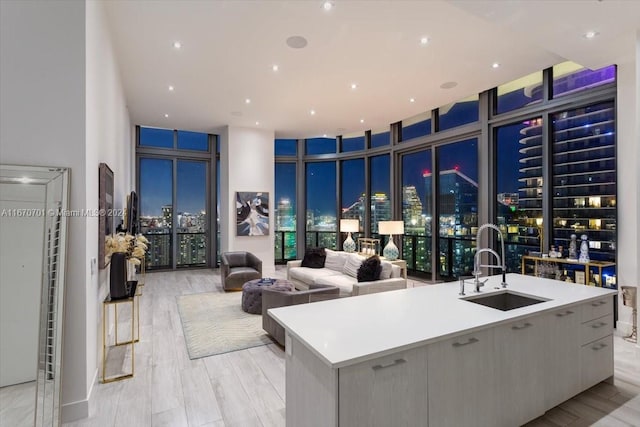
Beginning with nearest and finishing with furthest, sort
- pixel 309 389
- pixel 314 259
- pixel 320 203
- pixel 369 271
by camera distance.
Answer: pixel 309 389, pixel 369 271, pixel 314 259, pixel 320 203

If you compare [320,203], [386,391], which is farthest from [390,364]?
[320,203]

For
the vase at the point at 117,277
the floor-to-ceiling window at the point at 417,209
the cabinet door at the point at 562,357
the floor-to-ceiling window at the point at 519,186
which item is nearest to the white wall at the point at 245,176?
the floor-to-ceiling window at the point at 417,209

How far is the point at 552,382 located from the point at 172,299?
533 cm

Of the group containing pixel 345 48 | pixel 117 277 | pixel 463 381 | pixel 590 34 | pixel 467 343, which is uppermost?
pixel 345 48

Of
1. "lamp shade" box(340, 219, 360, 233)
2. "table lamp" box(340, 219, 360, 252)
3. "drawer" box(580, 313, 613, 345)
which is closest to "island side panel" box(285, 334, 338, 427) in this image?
"drawer" box(580, 313, 613, 345)

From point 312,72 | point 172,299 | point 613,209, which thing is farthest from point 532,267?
point 172,299

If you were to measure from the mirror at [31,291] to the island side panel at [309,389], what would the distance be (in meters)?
1.52

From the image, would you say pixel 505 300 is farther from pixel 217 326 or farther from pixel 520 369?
pixel 217 326

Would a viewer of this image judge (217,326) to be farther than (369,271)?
No

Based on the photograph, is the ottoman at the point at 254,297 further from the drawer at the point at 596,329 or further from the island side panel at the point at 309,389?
the drawer at the point at 596,329

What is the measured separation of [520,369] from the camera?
2.05 metres

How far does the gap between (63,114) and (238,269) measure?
4.50 m

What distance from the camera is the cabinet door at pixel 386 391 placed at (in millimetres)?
1466

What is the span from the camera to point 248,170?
7672mm
